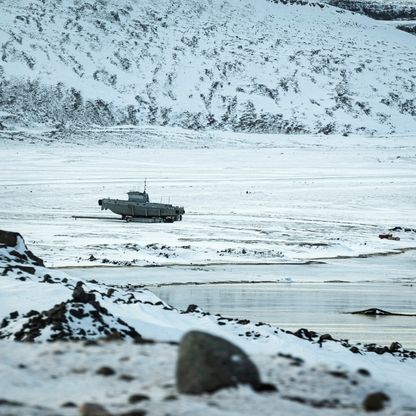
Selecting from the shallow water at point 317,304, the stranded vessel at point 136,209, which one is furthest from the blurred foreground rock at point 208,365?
the stranded vessel at point 136,209

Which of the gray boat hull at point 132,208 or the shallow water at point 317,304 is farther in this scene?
the gray boat hull at point 132,208

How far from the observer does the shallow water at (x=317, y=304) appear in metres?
16.7

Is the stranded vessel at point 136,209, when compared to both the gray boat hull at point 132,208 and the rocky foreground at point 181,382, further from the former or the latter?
the rocky foreground at point 181,382

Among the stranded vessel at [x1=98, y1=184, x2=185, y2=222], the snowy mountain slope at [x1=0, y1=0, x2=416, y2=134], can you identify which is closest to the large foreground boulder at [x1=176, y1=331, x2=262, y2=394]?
the stranded vessel at [x1=98, y1=184, x2=185, y2=222]

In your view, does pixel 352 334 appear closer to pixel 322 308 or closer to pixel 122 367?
pixel 322 308

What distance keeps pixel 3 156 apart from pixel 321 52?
90045mm

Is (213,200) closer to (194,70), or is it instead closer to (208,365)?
(208,365)

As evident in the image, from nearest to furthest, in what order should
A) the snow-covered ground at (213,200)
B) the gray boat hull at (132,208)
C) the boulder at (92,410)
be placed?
the boulder at (92,410) → the snow-covered ground at (213,200) → the gray boat hull at (132,208)

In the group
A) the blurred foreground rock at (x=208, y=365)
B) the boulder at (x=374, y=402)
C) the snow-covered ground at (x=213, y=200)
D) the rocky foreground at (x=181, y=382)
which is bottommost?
the snow-covered ground at (x=213, y=200)

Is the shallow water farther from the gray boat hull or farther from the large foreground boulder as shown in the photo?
the gray boat hull

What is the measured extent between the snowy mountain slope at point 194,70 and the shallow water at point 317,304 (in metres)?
93.7

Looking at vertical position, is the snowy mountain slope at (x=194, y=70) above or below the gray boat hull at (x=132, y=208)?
above

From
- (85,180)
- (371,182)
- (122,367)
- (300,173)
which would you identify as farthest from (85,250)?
(300,173)

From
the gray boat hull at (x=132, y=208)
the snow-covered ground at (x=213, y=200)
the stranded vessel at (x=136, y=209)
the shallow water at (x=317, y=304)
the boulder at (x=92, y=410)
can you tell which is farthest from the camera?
the gray boat hull at (x=132, y=208)
